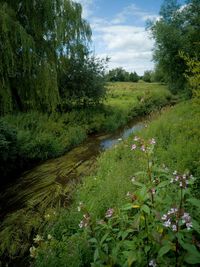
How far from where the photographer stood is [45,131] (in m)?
11.1

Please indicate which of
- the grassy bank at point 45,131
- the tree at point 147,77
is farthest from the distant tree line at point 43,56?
the tree at point 147,77

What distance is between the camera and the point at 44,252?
11.6ft

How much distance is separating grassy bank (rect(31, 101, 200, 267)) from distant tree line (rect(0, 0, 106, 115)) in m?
5.77

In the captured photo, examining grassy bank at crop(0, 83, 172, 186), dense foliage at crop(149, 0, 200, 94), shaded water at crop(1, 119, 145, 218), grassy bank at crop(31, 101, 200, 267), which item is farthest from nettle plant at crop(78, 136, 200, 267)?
dense foliage at crop(149, 0, 200, 94)

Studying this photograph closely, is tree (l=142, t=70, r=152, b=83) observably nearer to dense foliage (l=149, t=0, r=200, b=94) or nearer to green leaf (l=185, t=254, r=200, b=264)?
dense foliage (l=149, t=0, r=200, b=94)

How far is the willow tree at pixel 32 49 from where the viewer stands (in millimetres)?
10766

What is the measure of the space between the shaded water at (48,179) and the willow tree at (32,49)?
3395 mm

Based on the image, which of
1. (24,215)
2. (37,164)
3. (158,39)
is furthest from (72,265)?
(158,39)

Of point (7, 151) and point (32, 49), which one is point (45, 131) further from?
point (32, 49)

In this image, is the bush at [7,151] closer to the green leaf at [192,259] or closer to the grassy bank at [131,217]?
the grassy bank at [131,217]

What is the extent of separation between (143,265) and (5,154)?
5943mm

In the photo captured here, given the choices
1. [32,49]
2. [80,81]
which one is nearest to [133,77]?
[80,81]

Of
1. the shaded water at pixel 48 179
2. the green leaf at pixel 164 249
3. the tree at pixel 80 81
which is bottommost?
the shaded water at pixel 48 179

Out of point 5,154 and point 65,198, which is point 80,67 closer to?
point 5,154
